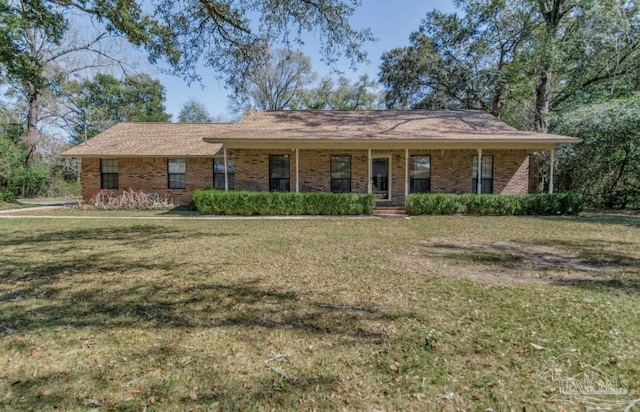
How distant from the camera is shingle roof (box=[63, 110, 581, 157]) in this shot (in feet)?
42.7

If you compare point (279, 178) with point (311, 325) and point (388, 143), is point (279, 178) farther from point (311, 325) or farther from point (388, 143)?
point (311, 325)

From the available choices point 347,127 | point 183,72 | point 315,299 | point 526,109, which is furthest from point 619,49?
point 315,299

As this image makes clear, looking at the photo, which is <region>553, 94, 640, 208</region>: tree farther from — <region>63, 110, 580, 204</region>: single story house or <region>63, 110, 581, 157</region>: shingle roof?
<region>63, 110, 581, 157</region>: shingle roof

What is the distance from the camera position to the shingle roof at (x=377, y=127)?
1314cm

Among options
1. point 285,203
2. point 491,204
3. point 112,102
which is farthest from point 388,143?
point 112,102

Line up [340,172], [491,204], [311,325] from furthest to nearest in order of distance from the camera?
[340,172], [491,204], [311,325]

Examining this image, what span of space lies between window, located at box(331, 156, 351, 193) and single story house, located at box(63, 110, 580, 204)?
4 cm

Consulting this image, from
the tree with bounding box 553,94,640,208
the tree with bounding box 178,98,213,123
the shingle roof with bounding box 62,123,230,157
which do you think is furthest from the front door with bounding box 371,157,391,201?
the tree with bounding box 178,98,213,123

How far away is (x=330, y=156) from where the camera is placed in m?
14.8

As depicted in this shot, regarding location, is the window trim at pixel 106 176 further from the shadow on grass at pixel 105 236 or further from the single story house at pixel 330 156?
the shadow on grass at pixel 105 236

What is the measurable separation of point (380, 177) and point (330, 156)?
94.1 inches

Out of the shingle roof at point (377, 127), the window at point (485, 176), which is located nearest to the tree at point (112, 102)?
the shingle roof at point (377, 127)

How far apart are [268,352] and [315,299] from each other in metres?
1.32

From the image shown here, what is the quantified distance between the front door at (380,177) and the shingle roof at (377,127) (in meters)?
1.37
